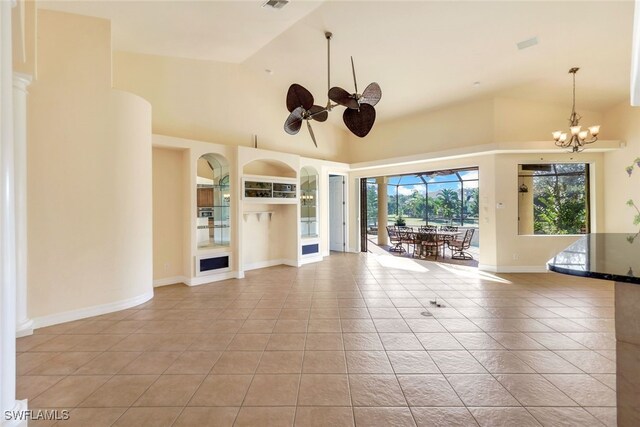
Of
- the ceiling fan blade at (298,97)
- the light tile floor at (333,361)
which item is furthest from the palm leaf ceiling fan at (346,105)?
the light tile floor at (333,361)

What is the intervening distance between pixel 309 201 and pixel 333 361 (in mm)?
5653

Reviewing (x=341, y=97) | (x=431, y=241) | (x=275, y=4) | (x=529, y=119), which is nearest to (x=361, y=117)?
(x=341, y=97)

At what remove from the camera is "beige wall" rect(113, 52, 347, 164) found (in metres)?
5.22

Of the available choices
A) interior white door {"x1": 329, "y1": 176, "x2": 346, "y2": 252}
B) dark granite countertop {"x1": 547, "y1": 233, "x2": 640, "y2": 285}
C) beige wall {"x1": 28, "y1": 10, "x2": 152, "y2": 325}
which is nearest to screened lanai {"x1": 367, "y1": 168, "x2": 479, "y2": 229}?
interior white door {"x1": 329, "y1": 176, "x2": 346, "y2": 252}

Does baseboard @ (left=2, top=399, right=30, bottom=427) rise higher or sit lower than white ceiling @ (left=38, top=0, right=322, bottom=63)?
lower

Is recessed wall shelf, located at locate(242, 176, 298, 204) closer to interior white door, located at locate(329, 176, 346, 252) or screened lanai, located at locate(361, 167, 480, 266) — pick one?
interior white door, located at locate(329, 176, 346, 252)

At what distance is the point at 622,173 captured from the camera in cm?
596

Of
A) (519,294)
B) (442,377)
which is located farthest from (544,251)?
(442,377)

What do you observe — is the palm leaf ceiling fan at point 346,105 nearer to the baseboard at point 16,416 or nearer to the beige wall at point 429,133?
the baseboard at point 16,416

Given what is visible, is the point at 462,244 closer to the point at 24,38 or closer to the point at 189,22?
the point at 189,22

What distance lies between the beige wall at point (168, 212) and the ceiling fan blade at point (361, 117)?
3.45 meters

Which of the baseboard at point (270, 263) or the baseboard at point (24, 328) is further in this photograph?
the baseboard at point (270, 263)

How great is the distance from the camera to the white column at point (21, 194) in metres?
3.16

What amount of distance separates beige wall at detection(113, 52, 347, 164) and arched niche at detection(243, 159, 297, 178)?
46 cm
